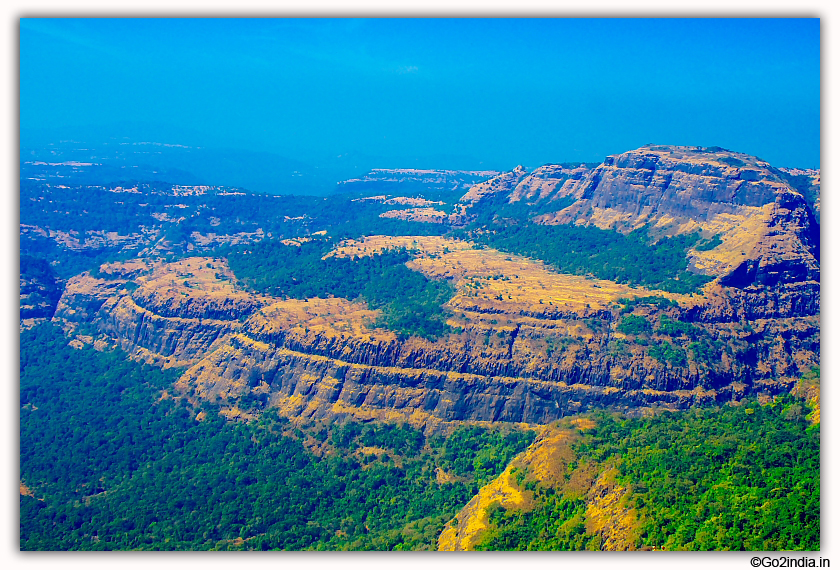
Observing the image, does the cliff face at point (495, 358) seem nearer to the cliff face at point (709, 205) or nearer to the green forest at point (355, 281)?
the green forest at point (355, 281)

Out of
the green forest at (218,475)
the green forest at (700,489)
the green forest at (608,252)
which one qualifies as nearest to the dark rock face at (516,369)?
the green forest at (218,475)

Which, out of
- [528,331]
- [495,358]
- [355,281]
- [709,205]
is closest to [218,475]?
[495,358]

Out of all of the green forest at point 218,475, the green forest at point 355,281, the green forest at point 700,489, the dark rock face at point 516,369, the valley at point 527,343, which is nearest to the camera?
the green forest at point 700,489

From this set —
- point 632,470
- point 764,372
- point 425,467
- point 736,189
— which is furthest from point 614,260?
point 632,470

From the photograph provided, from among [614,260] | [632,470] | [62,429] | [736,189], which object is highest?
[736,189]

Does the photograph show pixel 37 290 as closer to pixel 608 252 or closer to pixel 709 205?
pixel 608 252

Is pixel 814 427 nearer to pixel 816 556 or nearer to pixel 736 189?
pixel 816 556

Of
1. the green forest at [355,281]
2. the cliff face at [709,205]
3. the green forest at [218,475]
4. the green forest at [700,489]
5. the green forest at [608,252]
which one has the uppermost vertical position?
the cliff face at [709,205]
